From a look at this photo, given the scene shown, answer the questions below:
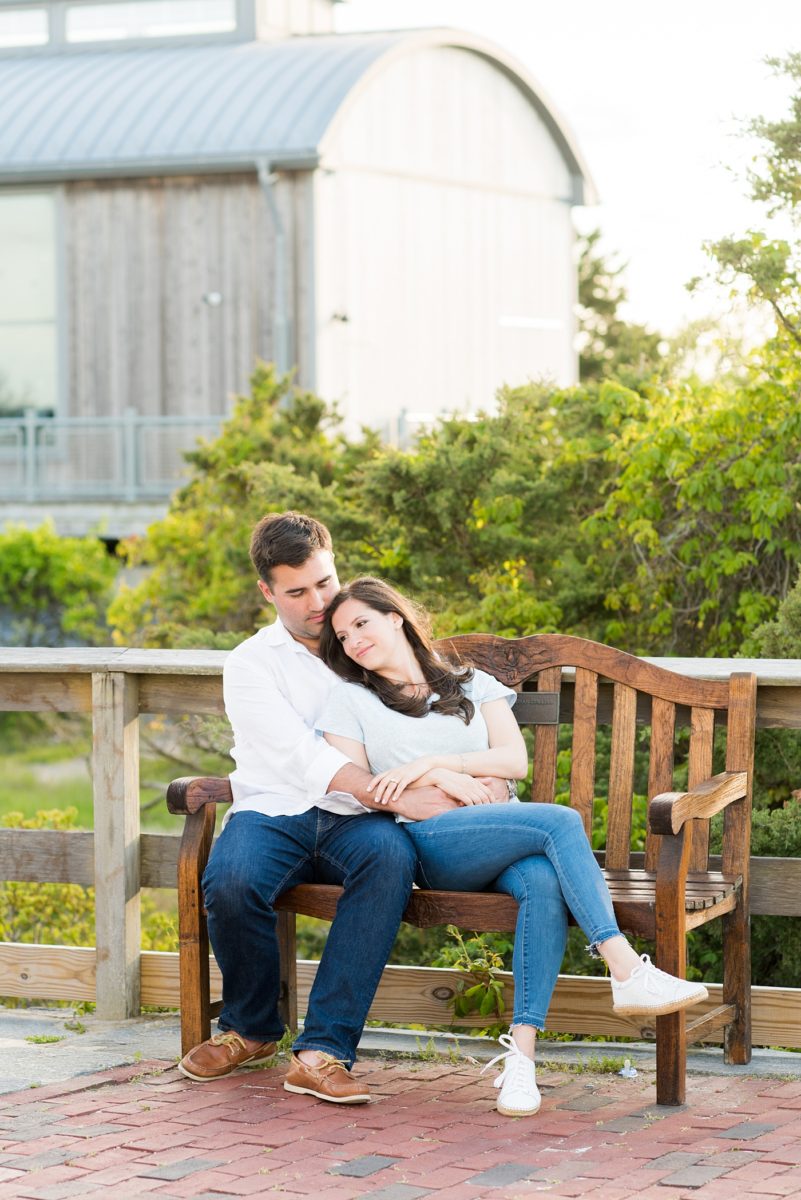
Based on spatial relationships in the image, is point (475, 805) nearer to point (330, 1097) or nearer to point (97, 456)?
point (330, 1097)

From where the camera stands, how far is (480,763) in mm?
4562

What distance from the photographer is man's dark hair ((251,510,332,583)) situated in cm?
459

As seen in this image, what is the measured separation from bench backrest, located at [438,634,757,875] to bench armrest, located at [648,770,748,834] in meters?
0.15

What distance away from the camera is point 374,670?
15.1 feet

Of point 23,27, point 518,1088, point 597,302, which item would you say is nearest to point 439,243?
point 23,27

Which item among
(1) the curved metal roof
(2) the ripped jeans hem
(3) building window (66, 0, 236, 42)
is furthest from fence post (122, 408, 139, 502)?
(2) the ripped jeans hem

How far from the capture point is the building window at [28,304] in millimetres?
18109

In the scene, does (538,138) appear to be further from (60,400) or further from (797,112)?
(797,112)

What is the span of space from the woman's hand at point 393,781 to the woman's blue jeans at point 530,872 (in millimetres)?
110

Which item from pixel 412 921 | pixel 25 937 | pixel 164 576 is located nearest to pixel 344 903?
pixel 412 921

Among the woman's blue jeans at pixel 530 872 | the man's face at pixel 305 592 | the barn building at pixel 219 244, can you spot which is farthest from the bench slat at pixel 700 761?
the barn building at pixel 219 244

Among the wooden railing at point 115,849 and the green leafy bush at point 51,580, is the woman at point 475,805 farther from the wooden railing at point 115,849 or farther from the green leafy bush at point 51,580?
the green leafy bush at point 51,580

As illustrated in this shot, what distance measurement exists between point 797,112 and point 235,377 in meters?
10.8

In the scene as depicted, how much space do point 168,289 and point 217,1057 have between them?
46.5 ft
